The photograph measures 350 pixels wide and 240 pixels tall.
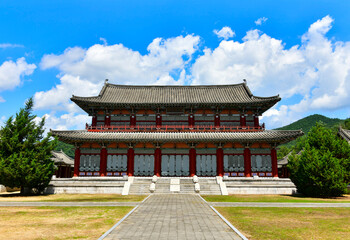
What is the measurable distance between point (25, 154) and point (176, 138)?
15520mm

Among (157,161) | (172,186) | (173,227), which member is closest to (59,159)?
(157,161)

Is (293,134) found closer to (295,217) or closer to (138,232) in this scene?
(295,217)

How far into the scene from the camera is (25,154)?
24406mm

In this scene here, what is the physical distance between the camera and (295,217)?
12547 mm

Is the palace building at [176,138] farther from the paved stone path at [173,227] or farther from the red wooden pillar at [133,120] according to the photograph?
the paved stone path at [173,227]

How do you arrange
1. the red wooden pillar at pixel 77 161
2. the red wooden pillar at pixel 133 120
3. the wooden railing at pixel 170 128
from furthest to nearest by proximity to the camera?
the red wooden pillar at pixel 133 120
the wooden railing at pixel 170 128
the red wooden pillar at pixel 77 161

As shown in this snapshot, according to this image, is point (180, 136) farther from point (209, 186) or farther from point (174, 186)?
point (209, 186)

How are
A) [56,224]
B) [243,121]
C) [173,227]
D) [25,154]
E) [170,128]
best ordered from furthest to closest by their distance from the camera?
[243,121], [170,128], [25,154], [56,224], [173,227]

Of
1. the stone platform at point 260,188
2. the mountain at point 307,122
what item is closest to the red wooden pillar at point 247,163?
the stone platform at point 260,188

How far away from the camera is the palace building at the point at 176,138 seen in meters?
30.5

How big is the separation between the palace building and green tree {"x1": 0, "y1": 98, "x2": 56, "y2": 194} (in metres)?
3.80

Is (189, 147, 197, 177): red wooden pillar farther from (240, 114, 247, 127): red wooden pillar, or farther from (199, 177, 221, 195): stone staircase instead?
(240, 114, 247, 127): red wooden pillar

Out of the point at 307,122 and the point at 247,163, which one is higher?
the point at 307,122

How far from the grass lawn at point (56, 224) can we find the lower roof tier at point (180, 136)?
53.0 ft
